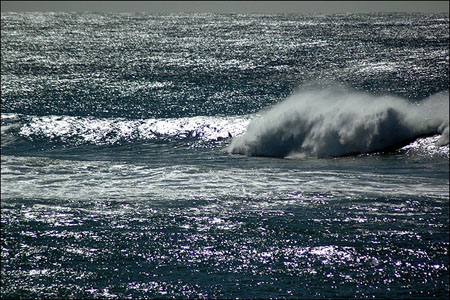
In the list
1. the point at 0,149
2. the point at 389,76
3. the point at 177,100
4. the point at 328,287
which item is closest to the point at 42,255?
the point at 328,287

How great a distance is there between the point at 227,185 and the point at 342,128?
230 inches

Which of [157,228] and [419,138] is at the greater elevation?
[419,138]

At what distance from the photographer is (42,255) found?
940 centimetres

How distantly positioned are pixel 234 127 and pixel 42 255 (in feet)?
40.8

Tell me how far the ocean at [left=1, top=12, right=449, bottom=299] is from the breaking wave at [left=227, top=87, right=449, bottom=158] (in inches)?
2.4

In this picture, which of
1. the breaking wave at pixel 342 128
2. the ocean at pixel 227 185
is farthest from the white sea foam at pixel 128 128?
the breaking wave at pixel 342 128

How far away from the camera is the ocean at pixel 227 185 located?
8.38m

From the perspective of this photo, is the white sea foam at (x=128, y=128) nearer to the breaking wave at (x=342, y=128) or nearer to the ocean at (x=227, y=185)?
the ocean at (x=227, y=185)

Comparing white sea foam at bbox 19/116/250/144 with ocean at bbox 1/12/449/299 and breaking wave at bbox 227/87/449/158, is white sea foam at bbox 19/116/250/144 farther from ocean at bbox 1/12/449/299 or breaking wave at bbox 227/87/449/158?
breaking wave at bbox 227/87/449/158

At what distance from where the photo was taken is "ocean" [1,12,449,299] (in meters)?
8.38

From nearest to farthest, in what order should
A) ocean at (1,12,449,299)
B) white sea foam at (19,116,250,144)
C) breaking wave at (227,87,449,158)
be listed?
ocean at (1,12,449,299) → breaking wave at (227,87,449,158) → white sea foam at (19,116,250,144)

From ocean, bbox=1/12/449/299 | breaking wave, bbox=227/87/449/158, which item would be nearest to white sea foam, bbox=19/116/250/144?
ocean, bbox=1/12/449/299

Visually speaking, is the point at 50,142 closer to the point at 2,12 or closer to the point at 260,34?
the point at 260,34

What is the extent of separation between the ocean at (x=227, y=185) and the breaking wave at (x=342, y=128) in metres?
0.06
